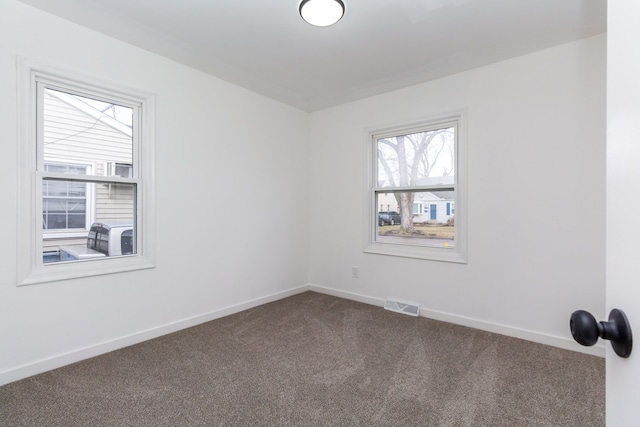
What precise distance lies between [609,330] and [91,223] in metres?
3.11

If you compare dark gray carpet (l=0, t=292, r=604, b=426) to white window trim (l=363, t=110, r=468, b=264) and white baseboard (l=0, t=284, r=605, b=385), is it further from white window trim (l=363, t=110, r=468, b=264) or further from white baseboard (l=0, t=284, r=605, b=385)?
white window trim (l=363, t=110, r=468, b=264)

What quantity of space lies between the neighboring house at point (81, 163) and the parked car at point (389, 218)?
270cm

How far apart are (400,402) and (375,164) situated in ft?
8.70

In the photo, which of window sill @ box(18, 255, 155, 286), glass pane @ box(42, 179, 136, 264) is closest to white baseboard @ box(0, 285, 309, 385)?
window sill @ box(18, 255, 155, 286)

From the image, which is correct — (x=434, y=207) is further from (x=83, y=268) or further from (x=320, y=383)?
(x=83, y=268)

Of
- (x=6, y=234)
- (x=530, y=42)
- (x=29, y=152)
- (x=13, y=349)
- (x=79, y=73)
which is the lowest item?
(x=13, y=349)

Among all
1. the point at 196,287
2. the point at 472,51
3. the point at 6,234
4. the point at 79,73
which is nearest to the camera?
the point at 6,234

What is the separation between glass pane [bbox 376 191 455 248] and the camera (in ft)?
10.7

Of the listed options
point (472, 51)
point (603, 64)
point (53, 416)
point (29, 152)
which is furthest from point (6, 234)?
point (603, 64)

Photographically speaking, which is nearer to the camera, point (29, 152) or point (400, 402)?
point (400, 402)

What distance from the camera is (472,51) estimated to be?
8.73 feet

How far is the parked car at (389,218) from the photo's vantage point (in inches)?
145

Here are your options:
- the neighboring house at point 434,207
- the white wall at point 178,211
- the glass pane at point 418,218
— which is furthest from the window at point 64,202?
the neighboring house at point 434,207

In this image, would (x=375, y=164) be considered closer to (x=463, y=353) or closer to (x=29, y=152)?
→ (x=463, y=353)
